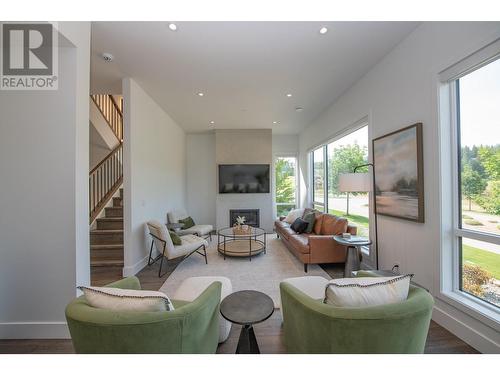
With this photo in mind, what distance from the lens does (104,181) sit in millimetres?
4746

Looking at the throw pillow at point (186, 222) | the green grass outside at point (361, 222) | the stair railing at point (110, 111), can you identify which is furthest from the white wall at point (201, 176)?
the green grass outside at point (361, 222)

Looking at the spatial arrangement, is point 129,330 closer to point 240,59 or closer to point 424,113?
point 240,59

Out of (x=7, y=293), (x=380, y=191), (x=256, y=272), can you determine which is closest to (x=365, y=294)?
(x=380, y=191)

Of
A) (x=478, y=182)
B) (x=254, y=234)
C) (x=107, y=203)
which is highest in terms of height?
(x=478, y=182)

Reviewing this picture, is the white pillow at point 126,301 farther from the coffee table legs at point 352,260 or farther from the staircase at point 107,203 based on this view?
the staircase at point 107,203

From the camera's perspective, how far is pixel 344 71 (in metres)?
3.18

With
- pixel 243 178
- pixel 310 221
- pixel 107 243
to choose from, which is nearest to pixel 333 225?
pixel 310 221

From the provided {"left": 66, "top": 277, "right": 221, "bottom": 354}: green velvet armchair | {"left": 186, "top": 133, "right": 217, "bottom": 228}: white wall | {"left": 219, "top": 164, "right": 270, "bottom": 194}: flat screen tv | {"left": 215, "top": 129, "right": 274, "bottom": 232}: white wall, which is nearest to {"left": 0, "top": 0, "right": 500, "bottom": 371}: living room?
{"left": 66, "top": 277, "right": 221, "bottom": 354}: green velvet armchair

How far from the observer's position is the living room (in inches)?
48.9

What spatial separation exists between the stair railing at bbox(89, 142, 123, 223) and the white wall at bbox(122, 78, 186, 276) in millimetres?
1157

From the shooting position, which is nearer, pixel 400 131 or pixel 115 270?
pixel 400 131

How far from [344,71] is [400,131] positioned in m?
1.30

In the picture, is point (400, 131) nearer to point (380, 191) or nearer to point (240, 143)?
point (380, 191)

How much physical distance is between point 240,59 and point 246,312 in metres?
2.88
